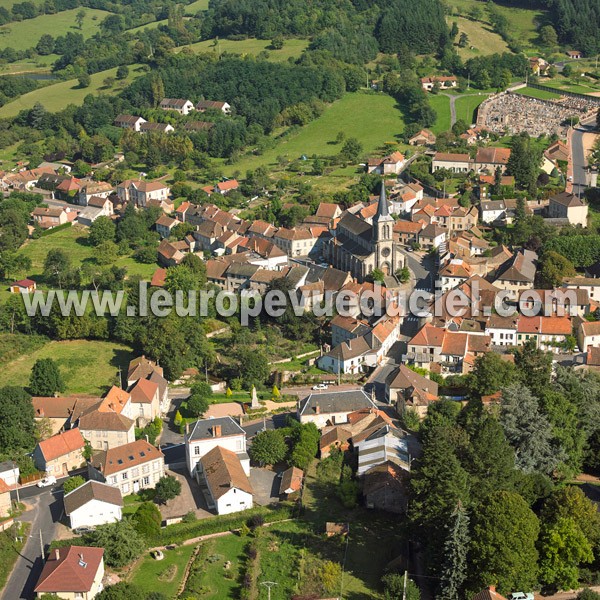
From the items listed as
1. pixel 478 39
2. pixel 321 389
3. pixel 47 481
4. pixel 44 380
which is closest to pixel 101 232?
pixel 44 380

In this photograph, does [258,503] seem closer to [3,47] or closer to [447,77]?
[447,77]

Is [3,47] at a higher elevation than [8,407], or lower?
lower

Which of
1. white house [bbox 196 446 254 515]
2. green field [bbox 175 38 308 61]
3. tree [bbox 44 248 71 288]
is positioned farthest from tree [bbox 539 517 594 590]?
green field [bbox 175 38 308 61]

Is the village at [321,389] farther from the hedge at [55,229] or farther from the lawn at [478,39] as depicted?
the lawn at [478,39]

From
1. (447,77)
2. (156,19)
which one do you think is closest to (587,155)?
(447,77)

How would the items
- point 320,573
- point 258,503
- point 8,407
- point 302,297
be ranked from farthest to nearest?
point 302,297, point 8,407, point 258,503, point 320,573

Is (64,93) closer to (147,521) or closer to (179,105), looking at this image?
(179,105)
